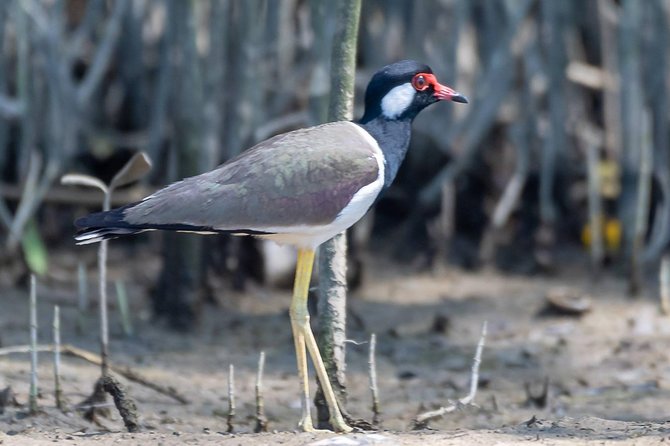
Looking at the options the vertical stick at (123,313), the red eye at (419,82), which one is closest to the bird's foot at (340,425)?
the red eye at (419,82)

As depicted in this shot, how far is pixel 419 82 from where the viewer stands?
16.1 ft

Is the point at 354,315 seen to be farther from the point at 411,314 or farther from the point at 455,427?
the point at 455,427

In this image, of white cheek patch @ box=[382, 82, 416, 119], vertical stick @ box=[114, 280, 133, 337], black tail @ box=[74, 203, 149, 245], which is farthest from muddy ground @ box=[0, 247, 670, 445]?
white cheek patch @ box=[382, 82, 416, 119]

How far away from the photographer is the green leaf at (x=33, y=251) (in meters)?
7.67

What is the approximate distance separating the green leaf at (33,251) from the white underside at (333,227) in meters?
3.45

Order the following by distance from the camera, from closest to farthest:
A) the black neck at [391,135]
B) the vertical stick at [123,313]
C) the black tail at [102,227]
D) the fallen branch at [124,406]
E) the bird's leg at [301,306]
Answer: the black tail at [102,227], the fallen branch at [124,406], the bird's leg at [301,306], the black neck at [391,135], the vertical stick at [123,313]

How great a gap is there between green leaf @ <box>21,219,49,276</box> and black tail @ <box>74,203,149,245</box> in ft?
11.4

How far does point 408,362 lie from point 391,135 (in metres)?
1.92

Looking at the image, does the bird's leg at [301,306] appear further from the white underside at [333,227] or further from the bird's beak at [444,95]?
the bird's beak at [444,95]

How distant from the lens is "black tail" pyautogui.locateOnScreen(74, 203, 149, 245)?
426 centimetres

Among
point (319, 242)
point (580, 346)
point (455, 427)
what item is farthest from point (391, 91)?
point (580, 346)

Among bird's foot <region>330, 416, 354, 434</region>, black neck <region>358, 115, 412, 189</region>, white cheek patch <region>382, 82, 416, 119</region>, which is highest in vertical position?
white cheek patch <region>382, 82, 416, 119</region>

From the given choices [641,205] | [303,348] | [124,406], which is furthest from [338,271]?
[641,205]

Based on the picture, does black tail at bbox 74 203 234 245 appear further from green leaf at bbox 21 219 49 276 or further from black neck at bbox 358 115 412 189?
green leaf at bbox 21 219 49 276
